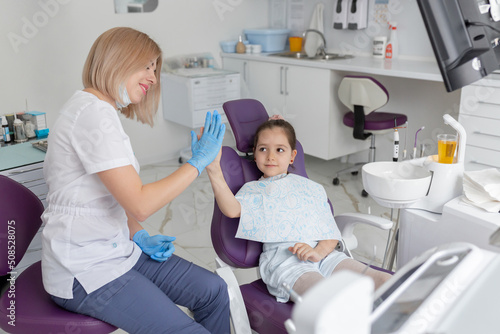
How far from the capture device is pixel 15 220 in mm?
1566

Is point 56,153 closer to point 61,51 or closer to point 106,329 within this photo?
point 106,329

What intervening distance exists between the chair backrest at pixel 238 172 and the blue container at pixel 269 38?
2.52m

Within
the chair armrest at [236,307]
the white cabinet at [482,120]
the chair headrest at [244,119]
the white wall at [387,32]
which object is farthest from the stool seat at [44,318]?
the white wall at [387,32]

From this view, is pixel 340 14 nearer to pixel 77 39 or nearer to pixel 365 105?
pixel 365 105

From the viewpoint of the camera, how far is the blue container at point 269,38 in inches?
173

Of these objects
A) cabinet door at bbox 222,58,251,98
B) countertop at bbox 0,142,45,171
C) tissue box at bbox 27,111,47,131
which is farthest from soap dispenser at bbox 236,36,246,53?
countertop at bbox 0,142,45,171

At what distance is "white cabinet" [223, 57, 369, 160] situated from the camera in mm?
3729

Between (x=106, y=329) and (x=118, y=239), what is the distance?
0.83 ft

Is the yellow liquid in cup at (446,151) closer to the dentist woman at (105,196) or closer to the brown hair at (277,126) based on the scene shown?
the brown hair at (277,126)

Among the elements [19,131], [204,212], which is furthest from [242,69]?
[19,131]

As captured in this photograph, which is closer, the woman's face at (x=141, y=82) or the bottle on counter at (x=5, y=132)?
the woman's face at (x=141, y=82)

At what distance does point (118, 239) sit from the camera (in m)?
1.48

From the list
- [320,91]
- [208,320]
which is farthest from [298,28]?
[208,320]

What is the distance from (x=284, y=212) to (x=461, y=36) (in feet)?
3.17
